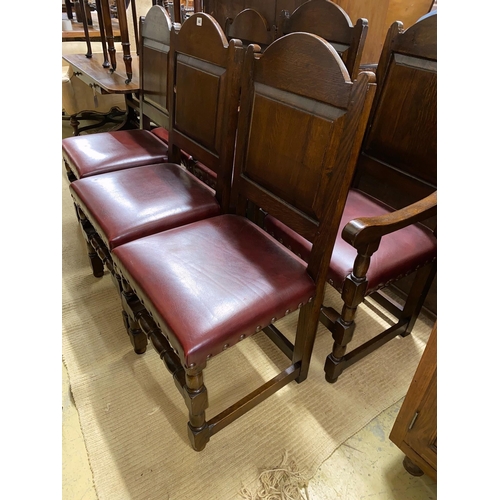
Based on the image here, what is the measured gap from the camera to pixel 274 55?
0.94 m

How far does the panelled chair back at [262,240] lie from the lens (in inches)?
32.6

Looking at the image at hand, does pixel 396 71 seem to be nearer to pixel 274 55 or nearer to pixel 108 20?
pixel 274 55

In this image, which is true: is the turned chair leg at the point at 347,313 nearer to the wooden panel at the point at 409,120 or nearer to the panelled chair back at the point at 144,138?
the wooden panel at the point at 409,120

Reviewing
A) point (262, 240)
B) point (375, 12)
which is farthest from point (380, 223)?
point (375, 12)

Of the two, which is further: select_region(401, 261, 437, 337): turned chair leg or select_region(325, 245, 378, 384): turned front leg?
select_region(401, 261, 437, 337): turned chair leg

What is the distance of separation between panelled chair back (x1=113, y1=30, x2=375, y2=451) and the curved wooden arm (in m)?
0.05

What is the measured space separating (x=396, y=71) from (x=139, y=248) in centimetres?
101

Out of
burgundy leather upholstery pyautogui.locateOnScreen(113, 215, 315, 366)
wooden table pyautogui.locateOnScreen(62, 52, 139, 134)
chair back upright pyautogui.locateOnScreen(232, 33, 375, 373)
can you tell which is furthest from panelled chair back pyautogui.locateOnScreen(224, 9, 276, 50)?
burgundy leather upholstery pyautogui.locateOnScreen(113, 215, 315, 366)

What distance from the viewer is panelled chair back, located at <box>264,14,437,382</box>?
1.03 metres

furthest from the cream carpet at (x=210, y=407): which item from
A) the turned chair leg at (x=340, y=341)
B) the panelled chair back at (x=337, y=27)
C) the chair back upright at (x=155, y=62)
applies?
the panelled chair back at (x=337, y=27)

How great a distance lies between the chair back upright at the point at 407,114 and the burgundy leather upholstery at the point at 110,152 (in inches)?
35.4

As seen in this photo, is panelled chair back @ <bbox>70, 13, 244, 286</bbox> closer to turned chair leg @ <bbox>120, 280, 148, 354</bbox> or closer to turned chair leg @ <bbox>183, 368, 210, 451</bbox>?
turned chair leg @ <bbox>120, 280, 148, 354</bbox>

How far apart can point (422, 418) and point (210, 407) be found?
0.63m

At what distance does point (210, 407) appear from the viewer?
120 cm
